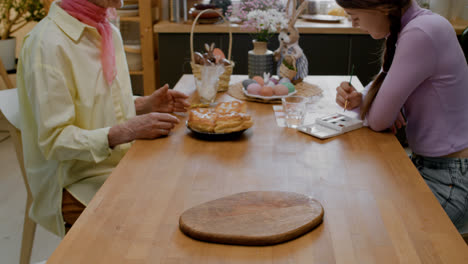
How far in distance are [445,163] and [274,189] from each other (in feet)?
2.25

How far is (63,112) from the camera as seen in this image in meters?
1.53

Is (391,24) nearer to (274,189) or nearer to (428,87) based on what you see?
(428,87)

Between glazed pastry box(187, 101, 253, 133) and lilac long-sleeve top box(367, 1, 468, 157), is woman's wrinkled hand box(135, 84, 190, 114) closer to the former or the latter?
glazed pastry box(187, 101, 253, 133)

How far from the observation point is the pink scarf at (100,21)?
65.2 inches

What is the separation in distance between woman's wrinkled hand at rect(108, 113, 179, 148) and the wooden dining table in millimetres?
38

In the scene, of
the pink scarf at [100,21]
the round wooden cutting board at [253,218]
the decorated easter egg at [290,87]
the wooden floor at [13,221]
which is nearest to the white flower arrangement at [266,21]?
the decorated easter egg at [290,87]

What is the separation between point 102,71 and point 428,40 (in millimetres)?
1146

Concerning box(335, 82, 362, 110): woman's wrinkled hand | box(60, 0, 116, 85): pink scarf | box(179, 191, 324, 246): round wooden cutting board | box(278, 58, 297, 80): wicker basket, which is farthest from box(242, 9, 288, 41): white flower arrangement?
box(179, 191, 324, 246): round wooden cutting board

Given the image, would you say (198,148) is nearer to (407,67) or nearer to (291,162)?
(291,162)

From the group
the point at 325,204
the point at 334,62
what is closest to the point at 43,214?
the point at 325,204

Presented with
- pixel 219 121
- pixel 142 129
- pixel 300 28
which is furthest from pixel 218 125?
pixel 300 28

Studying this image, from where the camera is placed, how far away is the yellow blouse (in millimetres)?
1508

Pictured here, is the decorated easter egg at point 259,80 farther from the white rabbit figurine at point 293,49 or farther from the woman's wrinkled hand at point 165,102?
the woman's wrinkled hand at point 165,102

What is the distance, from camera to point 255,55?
2.21m
